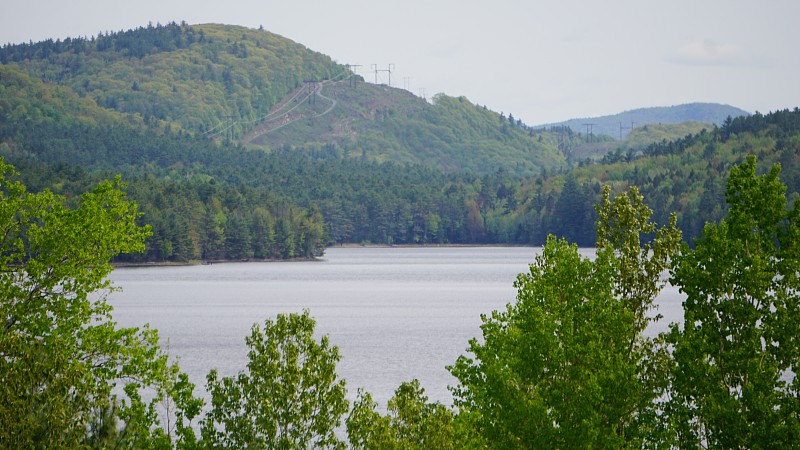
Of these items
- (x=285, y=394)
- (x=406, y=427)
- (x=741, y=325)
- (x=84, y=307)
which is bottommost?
(x=406, y=427)

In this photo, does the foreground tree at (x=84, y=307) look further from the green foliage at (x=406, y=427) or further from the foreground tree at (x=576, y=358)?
the foreground tree at (x=576, y=358)

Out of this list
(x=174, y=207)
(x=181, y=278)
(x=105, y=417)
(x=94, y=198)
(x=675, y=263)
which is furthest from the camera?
(x=174, y=207)

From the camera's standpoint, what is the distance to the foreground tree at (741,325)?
69.6 feet

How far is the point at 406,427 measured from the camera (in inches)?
942

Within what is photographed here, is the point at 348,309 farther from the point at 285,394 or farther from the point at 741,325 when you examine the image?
the point at 741,325

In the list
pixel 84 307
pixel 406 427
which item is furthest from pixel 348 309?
pixel 406 427

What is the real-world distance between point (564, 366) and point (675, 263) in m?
3.27

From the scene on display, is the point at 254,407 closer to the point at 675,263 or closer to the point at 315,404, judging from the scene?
the point at 315,404

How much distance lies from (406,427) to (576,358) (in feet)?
13.1

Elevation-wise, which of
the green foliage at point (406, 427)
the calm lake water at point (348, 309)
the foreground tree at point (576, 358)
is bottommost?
the calm lake water at point (348, 309)

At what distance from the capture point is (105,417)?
70.6 feet

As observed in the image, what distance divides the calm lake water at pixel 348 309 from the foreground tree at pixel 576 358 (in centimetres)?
781

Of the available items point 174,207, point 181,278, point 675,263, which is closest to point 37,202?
point 675,263

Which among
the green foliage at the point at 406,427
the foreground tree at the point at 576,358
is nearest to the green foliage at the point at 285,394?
the green foliage at the point at 406,427
